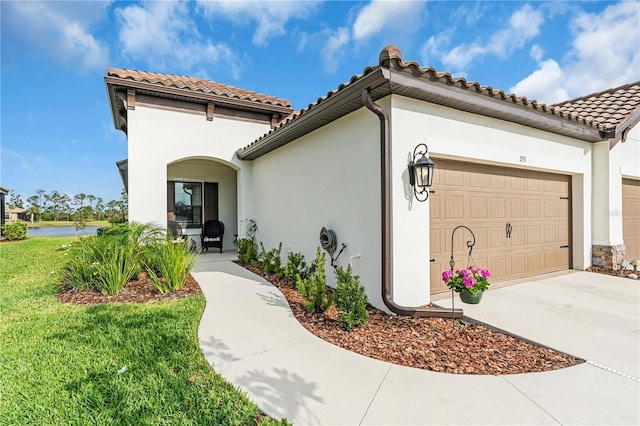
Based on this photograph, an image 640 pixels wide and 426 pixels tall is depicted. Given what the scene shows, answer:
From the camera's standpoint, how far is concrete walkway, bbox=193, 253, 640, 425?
2176mm

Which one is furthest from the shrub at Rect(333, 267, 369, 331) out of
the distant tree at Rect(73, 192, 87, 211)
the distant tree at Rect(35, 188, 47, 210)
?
the distant tree at Rect(35, 188, 47, 210)

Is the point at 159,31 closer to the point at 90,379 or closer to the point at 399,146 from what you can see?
the point at 399,146

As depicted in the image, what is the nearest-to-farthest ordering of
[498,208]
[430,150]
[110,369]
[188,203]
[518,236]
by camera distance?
[110,369] → [430,150] → [498,208] → [518,236] → [188,203]

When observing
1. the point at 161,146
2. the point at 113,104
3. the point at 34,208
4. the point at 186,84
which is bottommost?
the point at 34,208

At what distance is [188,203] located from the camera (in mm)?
10547

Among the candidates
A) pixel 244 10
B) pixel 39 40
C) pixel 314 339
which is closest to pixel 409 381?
pixel 314 339

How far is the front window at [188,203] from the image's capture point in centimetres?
1035

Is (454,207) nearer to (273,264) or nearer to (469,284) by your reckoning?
(469,284)

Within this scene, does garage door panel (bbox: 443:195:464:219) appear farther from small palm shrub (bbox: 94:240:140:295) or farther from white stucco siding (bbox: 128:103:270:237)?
white stucco siding (bbox: 128:103:270:237)

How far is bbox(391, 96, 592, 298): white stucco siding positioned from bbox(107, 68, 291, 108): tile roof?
5.92 metres

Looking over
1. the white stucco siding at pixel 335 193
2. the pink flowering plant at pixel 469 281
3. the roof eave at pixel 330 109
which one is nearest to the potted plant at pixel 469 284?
the pink flowering plant at pixel 469 281

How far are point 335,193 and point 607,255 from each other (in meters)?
6.55

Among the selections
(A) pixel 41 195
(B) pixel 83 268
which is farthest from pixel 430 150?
(A) pixel 41 195

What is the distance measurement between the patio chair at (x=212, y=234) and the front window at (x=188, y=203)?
0.50 metres
